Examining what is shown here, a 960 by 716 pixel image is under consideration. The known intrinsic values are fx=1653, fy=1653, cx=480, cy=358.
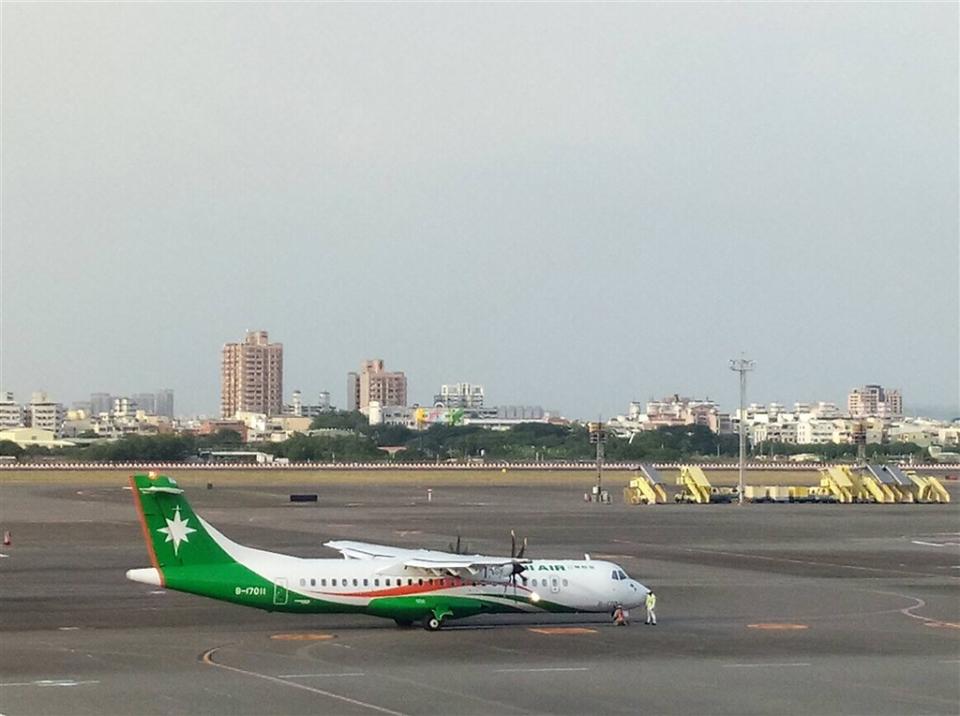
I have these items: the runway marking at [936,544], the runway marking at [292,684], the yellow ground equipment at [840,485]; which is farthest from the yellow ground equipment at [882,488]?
the runway marking at [292,684]

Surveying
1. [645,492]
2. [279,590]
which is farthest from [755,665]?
[645,492]

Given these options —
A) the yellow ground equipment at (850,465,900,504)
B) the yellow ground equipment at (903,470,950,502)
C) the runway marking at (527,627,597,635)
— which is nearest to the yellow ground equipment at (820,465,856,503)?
the yellow ground equipment at (850,465,900,504)

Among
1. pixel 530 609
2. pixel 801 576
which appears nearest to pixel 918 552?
pixel 801 576

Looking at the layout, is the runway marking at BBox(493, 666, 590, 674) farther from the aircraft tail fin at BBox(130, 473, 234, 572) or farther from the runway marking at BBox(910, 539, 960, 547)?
the runway marking at BBox(910, 539, 960, 547)

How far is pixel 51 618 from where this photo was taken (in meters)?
57.4

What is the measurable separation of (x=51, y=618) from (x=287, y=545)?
3435cm

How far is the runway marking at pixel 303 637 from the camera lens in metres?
51.6

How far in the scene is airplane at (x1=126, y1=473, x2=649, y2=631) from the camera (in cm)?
5094

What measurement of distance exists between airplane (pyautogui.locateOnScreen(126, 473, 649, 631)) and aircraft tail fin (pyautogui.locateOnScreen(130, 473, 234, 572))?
0.03 m

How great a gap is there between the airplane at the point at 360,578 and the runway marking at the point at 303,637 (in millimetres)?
861

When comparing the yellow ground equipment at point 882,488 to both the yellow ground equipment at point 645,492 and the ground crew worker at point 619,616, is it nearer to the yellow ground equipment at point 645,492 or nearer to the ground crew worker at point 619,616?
the yellow ground equipment at point 645,492

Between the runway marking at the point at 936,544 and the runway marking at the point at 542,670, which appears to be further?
the runway marking at the point at 936,544

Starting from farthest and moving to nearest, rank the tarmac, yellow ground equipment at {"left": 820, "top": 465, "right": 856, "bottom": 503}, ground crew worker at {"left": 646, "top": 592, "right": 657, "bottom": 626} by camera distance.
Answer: yellow ground equipment at {"left": 820, "top": 465, "right": 856, "bottom": 503} → ground crew worker at {"left": 646, "top": 592, "right": 657, "bottom": 626} → the tarmac

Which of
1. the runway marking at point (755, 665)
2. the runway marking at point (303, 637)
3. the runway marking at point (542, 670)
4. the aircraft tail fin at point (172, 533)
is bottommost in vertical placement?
the runway marking at point (755, 665)
